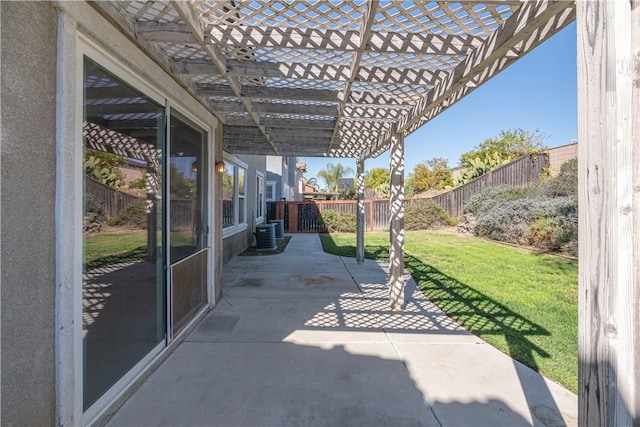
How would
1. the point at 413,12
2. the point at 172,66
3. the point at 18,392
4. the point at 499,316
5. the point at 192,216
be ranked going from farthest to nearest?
1. the point at 499,316
2. the point at 192,216
3. the point at 172,66
4. the point at 413,12
5. the point at 18,392

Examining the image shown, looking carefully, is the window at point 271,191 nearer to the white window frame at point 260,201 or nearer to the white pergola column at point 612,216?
the white window frame at point 260,201

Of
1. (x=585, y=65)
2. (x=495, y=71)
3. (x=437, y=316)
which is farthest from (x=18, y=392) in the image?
(x=437, y=316)

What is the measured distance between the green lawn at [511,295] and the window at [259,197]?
3.57m

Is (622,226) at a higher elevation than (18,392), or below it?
higher

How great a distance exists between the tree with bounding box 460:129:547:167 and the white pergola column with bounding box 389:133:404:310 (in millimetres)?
16570

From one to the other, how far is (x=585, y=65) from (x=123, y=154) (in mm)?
2884

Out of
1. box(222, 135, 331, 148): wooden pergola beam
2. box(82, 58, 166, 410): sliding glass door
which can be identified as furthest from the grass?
box(82, 58, 166, 410): sliding glass door

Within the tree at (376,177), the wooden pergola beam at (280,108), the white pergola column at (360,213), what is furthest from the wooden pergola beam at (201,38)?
the tree at (376,177)

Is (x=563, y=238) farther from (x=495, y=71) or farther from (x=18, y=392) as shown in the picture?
(x=18, y=392)

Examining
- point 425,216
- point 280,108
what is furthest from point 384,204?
point 280,108

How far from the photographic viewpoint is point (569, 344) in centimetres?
345

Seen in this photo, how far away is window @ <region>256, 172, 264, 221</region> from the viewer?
1210cm

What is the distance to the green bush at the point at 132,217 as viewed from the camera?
2.45 meters

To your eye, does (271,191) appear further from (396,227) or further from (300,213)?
(396,227)
